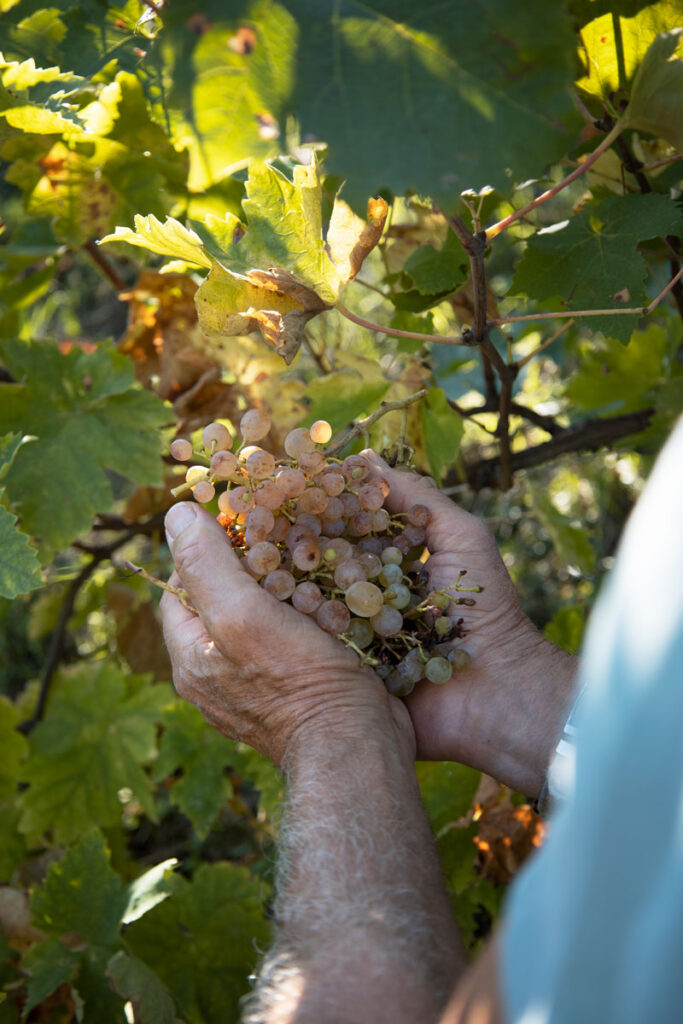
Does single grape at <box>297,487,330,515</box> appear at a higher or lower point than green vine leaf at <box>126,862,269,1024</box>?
higher

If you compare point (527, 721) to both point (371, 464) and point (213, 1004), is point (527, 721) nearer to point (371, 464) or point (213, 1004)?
point (371, 464)

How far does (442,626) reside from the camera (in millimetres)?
980

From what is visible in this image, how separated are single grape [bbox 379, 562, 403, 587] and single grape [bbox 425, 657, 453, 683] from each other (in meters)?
0.10

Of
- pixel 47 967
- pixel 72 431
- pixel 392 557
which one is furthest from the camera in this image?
pixel 72 431

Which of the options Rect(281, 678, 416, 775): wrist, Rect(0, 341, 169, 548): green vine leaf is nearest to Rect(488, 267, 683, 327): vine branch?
Rect(281, 678, 416, 775): wrist

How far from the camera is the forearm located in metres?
0.70

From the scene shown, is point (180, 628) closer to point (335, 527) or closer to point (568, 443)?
point (335, 527)

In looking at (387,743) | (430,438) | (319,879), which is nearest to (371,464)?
(430,438)

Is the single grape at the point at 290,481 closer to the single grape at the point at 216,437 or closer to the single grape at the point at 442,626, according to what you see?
the single grape at the point at 216,437

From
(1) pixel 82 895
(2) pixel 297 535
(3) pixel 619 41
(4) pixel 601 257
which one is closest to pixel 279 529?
(2) pixel 297 535

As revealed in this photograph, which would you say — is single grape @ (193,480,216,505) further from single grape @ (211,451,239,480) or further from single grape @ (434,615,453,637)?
single grape @ (434,615,453,637)

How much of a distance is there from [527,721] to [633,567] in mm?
644

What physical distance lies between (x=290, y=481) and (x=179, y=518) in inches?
6.0

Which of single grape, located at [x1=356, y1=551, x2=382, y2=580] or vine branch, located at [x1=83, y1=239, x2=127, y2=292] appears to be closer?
single grape, located at [x1=356, y1=551, x2=382, y2=580]
